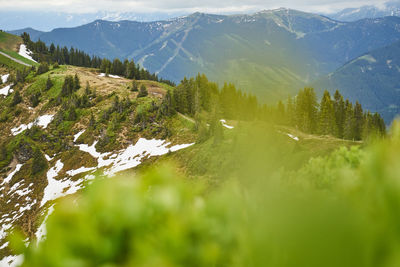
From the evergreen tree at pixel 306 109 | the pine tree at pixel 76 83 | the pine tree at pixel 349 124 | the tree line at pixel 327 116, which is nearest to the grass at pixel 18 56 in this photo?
the pine tree at pixel 76 83

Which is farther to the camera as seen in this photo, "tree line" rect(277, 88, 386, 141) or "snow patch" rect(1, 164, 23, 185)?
"tree line" rect(277, 88, 386, 141)

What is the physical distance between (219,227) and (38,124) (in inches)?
2893

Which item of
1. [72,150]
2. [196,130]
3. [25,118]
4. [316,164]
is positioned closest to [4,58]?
[25,118]

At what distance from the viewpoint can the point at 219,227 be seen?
1688mm

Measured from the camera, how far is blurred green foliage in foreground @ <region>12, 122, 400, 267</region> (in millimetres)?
1247

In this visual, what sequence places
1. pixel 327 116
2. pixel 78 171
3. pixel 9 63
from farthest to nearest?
pixel 9 63, pixel 327 116, pixel 78 171

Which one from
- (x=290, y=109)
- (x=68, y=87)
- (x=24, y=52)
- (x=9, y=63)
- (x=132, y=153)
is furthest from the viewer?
(x=24, y=52)

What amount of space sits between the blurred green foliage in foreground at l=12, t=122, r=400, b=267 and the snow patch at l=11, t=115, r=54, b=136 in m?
70.9

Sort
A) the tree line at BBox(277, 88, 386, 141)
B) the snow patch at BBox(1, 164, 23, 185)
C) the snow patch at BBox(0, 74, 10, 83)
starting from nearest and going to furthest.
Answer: the snow patch at BBox(1, 164, 23, 185) → the tree line at BBox(277, 88, 386, 141) → the snow patch at BBox(0, 74, 10, 83)

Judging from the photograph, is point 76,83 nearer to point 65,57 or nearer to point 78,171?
point 78,171

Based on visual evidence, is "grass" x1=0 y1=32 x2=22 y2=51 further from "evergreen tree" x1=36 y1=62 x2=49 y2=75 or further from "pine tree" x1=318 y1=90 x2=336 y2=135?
"pine tree" x1=318 y1=90 x2=336 y2=135

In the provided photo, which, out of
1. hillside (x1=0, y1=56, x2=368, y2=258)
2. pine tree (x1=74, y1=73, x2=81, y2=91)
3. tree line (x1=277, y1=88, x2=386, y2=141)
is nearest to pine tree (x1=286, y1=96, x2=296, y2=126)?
tree line (x1=277, y1=88, x2=386, y2=141)

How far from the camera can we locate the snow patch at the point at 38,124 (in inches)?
2562

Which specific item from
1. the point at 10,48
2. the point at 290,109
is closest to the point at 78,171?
the point at 290,109
